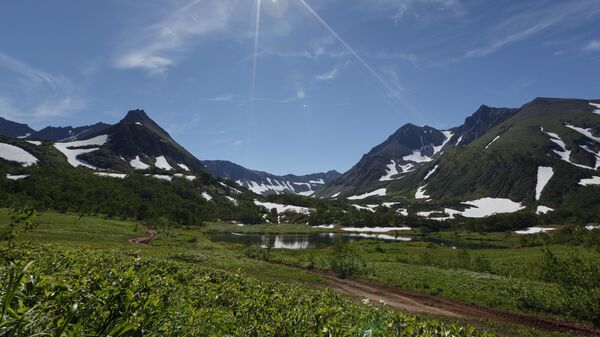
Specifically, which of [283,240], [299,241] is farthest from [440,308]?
[283,240]

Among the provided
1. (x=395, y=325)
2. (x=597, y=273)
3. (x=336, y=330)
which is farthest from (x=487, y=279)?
(x=336, y=330)

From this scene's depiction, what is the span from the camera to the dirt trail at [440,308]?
27.1 m

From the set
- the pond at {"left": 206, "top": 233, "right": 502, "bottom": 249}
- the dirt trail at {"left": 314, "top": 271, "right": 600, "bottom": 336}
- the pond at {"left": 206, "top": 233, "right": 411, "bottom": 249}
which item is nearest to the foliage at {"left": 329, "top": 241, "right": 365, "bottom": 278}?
the dirt trail at {"left": 314, "top": 271, "right": 600, "bottom": 336}

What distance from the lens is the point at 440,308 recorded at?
32188 millimetres

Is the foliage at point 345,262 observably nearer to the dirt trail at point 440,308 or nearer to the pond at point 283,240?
the dirt trail at point 440,308

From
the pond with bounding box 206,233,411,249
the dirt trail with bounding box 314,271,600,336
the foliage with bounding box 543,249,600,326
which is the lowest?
the pond with bounding box 206,233,411,249

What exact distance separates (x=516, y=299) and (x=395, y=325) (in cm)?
3410

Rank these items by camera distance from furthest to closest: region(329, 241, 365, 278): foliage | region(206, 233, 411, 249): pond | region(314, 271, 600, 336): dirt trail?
1. region(206, 233, 411, 249): pond
2. region(329, 241, 365, 278): foliage
3. region(314, 271, 600, 336): dirt trail

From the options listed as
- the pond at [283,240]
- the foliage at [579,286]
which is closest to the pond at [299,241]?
the pond at [283,240]

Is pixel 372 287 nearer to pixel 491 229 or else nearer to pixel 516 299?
pixel 516 299

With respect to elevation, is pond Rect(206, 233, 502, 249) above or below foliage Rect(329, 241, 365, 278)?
below

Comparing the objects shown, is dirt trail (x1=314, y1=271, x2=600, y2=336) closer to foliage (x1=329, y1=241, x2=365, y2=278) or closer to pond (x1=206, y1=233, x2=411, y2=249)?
foliage (x1=329, y1=241, x2=365, y2=278)

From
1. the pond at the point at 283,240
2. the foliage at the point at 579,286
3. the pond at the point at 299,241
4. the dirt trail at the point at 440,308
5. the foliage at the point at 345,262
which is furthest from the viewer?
the pond at the point at 299,241

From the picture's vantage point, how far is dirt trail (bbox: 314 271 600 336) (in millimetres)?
27078
